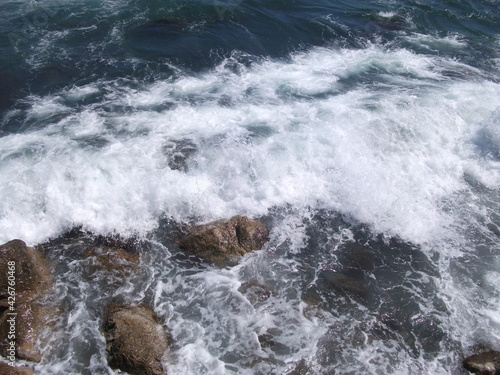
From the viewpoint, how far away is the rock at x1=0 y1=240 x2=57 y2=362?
7.41 meters

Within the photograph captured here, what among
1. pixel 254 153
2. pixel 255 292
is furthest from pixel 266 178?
pixel 255 292

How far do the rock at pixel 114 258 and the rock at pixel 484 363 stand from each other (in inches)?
298

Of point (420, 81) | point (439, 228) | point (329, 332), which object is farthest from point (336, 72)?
point (329, 332)

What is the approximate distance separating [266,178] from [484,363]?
701 centimetres

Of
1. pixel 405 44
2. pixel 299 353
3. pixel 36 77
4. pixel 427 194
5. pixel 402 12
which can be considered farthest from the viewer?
pixel 402 12

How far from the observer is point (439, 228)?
10492 millimetres

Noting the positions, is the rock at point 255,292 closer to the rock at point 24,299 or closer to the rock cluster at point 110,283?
the rock cluster at point 110,283

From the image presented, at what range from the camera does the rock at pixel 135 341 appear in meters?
7.15

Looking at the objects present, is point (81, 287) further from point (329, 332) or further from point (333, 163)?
point (333, 163)

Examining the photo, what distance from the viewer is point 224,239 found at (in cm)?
949

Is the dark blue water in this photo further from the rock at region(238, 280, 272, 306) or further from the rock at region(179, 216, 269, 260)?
the rock at region(179, 216, 269, 260)

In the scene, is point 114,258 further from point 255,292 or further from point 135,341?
point 255,292

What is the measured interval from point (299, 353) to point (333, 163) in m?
6.42

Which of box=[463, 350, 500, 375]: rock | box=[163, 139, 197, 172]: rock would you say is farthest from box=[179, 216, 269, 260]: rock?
box=[463, 350, 500, 375]: rock
